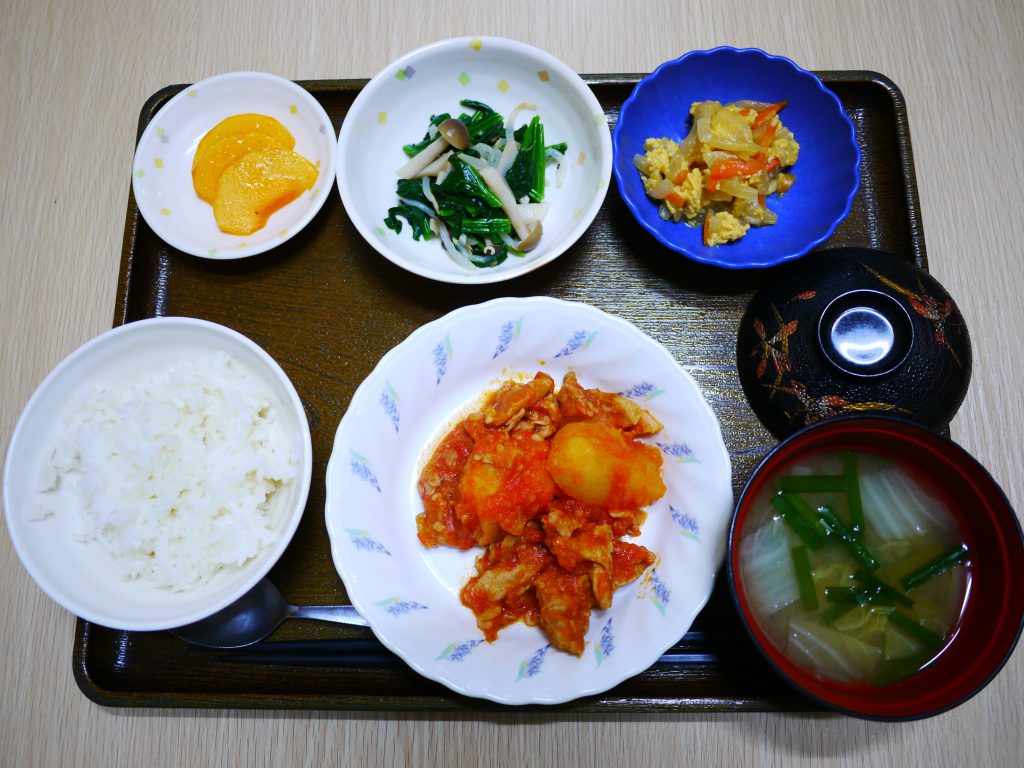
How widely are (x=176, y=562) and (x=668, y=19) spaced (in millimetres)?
2904

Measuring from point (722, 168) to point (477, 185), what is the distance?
2.86ft

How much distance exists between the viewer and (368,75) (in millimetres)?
2807

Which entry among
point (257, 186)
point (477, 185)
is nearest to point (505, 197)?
point (477, 185)

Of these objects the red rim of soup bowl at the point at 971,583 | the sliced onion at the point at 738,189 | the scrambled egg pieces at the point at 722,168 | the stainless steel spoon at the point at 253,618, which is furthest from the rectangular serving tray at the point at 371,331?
the red rim of soup bowl at the point at 971,583

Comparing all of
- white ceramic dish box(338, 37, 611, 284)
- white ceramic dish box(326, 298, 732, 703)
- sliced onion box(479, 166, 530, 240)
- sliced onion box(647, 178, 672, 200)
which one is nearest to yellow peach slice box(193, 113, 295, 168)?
white ceramic dish box(338, 37, 611, 284)

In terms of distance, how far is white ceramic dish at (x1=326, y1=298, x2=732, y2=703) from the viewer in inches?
74.5

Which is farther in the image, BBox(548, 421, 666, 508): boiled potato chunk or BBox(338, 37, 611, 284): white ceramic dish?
BBox(338, 37, 611, 284): white ceramic dish

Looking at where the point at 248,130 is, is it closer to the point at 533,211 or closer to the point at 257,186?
the point at 257,186

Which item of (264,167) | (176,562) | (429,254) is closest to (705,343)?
(429,254)

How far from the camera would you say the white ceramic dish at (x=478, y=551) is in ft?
6.21

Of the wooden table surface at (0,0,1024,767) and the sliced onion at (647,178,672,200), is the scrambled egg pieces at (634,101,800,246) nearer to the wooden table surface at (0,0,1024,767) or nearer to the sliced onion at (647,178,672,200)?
the sliced onion at (647,178,672,200)

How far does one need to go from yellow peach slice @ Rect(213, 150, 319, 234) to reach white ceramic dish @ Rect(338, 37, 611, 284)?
0.80 feet

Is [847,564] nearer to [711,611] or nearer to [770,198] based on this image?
[711,611]

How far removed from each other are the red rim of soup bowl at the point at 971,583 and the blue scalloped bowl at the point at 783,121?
0.69m
